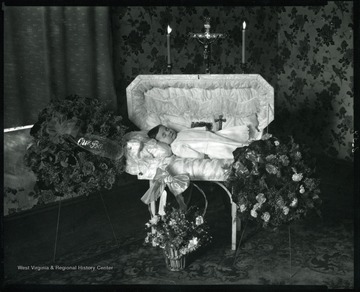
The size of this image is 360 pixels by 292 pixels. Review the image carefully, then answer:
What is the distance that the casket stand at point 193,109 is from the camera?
3.39m

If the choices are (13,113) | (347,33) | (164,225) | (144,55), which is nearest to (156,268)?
(164,225)

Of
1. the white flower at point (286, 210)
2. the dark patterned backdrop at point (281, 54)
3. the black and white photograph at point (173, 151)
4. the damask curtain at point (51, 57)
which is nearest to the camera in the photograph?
the white flower at point (286, 210)

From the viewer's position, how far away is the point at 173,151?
3562 mm

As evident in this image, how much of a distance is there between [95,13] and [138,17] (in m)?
0.41

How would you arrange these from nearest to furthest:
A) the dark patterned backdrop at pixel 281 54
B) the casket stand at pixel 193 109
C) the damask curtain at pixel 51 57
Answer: the casket stand at pixel 193 109 < the damask curtain at pixel 51 57 < the dark patterned backdrop at pixel 281 54

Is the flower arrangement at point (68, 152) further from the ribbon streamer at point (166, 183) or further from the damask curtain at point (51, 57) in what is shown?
the damask curtain at point (51, 57)

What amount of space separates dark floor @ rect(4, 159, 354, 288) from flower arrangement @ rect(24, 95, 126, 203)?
0.25 m

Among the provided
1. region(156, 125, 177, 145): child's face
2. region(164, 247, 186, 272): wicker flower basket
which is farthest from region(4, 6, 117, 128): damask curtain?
region(164, 247, 186, 272): wicker flower basket

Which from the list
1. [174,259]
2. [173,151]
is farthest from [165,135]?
[174,259]

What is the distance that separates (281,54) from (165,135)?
6.94 ft

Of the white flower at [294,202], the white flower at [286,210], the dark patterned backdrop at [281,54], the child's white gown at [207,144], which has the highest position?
the dark patterned backdrop at [281,54]

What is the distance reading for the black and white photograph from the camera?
10.1 ft

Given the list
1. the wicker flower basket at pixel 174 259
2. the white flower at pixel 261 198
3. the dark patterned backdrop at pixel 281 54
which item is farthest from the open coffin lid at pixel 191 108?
the dark patterned backdrop at pixel 281 54
